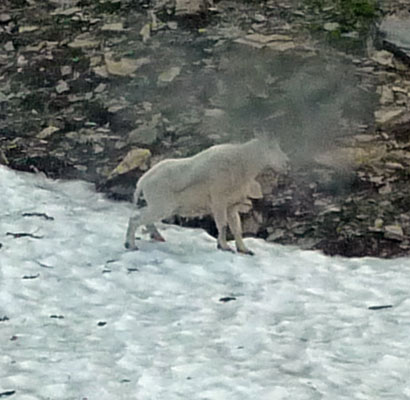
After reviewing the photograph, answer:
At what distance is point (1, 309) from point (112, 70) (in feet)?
21.8

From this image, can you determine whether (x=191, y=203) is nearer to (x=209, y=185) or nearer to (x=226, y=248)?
(x=209, y=185)

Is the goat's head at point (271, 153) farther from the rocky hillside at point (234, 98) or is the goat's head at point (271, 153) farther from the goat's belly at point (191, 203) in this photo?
the rocky hillside at point (234, 98)

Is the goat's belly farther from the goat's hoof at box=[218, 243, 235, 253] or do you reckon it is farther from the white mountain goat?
the goat's hoof at box=[218, 243, 235, 253]

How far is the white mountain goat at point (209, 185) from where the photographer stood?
312 inches

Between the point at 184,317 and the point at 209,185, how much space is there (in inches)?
78.6

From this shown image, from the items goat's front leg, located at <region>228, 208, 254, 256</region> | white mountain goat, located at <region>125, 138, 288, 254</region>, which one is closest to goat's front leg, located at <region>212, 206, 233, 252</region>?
white mountain goat, located at <region>125, 138, 288, 254</region>

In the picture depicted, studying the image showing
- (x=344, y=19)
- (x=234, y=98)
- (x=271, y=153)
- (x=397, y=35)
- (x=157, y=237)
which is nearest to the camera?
(x=157, y=237)

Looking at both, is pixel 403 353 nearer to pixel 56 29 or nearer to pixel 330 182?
pixel 330 182

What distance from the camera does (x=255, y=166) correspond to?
8.27 meters

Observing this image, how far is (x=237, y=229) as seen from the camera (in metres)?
8.20

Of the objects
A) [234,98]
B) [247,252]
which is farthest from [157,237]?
[234,98]

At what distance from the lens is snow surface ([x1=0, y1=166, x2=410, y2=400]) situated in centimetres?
512

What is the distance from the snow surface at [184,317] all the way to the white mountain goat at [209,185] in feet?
0.91


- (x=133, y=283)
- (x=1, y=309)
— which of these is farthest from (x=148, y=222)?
(x=1, y=309)
